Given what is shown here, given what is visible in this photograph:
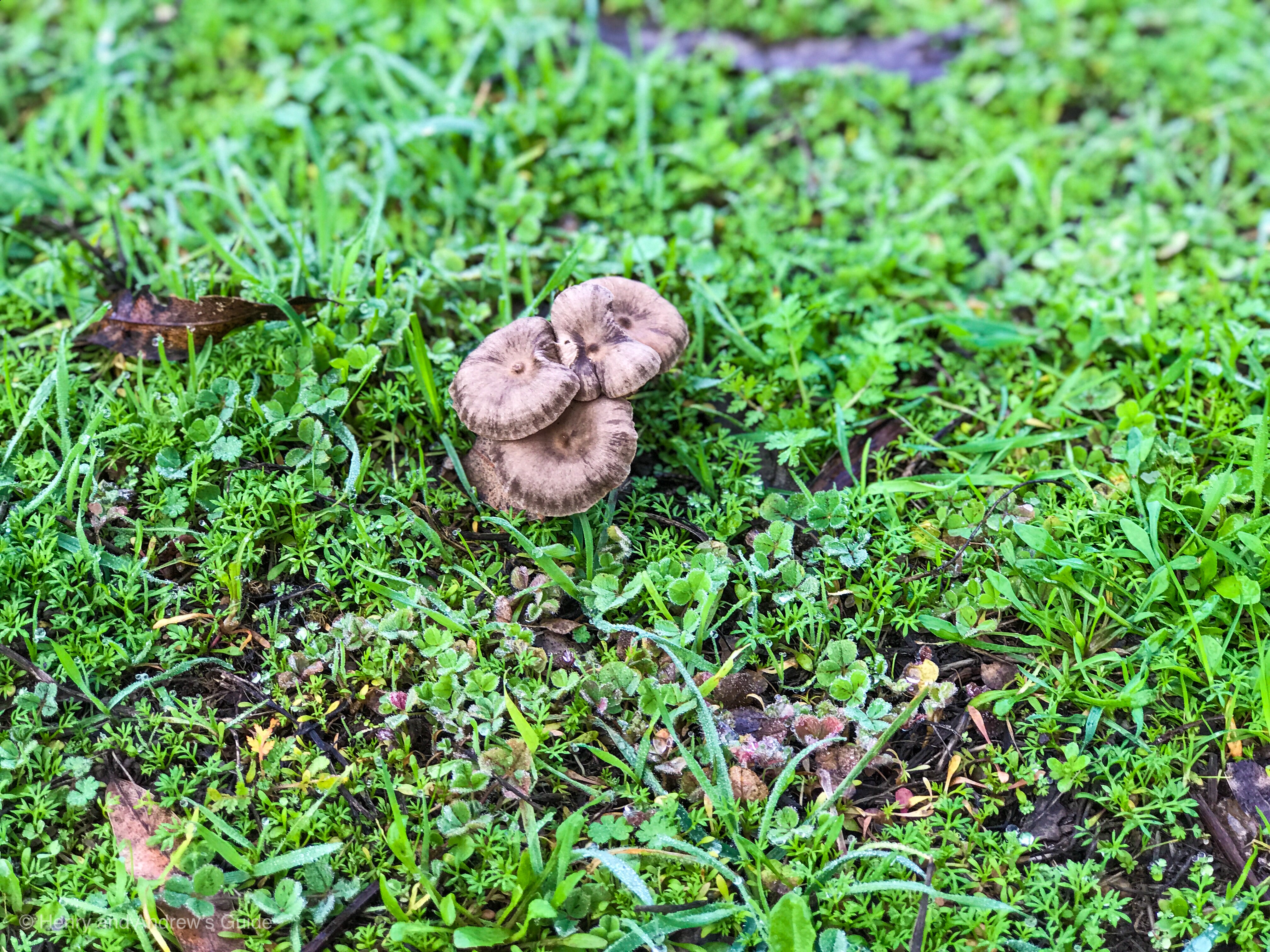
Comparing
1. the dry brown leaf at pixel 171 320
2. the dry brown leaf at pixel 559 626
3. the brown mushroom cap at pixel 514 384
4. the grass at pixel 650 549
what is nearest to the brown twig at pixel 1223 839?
the grass at pixel 650 549

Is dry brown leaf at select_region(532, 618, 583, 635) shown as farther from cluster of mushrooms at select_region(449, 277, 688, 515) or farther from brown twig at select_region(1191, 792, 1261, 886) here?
brown twig at select_region(1191, 792, 1261, 886)

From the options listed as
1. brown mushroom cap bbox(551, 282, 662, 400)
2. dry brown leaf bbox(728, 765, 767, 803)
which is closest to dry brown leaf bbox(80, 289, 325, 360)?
brown mushroom cap bbox(551, 282, 662, 400)

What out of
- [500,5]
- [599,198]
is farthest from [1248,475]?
[500,5]

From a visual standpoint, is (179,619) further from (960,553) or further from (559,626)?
(960,553)

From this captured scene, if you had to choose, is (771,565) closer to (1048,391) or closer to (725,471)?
(725,471)

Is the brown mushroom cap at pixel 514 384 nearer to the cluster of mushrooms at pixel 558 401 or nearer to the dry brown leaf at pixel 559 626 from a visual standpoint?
the cluster of mushrooms at pixel 558 401

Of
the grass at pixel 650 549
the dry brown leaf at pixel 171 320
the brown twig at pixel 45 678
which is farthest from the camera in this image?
the dry brown leaf at pixel 171 320
